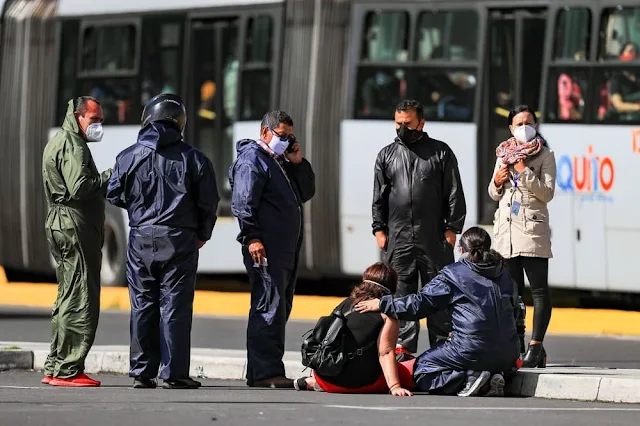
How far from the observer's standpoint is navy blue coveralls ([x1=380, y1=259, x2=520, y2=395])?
1132 centimetres

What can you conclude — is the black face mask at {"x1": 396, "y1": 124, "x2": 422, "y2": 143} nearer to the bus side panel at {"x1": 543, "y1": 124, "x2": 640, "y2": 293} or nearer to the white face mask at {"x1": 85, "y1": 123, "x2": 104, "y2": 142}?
the white face mask at {"x1": 85, "y1": 123, "x2": 104, "y2": 142}

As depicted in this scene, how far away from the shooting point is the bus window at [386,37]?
20.5m

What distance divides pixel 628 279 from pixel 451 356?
7636 millimetres

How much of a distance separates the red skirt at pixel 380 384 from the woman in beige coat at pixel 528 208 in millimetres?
1417

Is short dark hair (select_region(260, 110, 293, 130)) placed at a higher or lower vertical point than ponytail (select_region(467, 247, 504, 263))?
higher

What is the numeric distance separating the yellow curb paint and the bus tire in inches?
21.3

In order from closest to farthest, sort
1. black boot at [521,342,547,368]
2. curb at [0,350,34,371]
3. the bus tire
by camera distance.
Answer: black boot at [521,342,547,368], curb at [0,350,34,371], the bus tire

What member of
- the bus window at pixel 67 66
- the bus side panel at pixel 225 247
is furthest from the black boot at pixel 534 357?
the bus window at pixel 67 66

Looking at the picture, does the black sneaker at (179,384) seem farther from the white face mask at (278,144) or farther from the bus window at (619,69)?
the bus window at (619,69)

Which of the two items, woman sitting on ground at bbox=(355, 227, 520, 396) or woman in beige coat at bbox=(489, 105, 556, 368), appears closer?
woman sitting on ground at bbox=(355, 227, 520, 396)

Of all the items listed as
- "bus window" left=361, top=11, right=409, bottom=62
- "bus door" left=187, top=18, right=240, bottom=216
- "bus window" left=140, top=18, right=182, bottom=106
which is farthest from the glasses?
"bus window" left=140, top=18, right=182, bottom=106

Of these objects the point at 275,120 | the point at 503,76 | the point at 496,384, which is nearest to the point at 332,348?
the point at 496,384

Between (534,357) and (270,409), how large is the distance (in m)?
2.85

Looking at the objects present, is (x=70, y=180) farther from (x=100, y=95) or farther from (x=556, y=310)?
(x=100, y=95)
